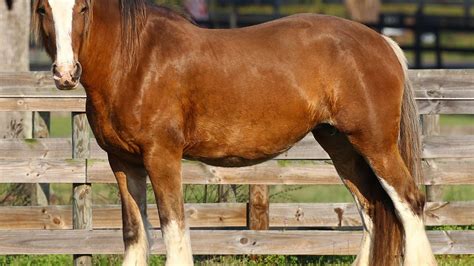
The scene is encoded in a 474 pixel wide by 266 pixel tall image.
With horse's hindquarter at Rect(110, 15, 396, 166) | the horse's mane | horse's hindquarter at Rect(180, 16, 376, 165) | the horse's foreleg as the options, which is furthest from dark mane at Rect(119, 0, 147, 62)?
the horse's foreleg

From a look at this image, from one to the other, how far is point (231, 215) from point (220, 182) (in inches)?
12.6

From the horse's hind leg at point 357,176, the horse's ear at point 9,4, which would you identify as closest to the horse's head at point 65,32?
the horse's hind leg at point 357,176

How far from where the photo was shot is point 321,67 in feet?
22.0

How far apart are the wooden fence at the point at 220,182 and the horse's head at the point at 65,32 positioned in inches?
69.9

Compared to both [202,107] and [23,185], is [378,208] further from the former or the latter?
[23,185]

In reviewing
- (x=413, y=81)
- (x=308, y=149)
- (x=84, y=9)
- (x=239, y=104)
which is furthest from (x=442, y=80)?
(x=84, y=9)

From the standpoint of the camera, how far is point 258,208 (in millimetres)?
7832

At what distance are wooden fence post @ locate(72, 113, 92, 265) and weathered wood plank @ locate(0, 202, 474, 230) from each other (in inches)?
6.7

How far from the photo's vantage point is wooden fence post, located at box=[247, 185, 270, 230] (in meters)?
7.81

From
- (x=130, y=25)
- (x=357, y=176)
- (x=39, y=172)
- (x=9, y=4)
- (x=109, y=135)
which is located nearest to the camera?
(x=109, y=135)

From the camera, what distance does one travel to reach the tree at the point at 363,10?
1147 inches

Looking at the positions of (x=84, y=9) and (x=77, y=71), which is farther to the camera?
(x=84, y=9)

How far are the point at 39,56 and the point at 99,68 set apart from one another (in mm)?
28574

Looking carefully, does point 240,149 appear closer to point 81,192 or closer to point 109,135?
point 109,135
